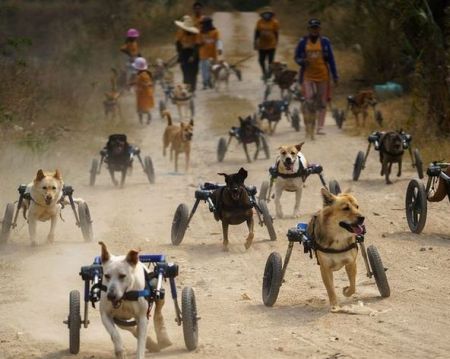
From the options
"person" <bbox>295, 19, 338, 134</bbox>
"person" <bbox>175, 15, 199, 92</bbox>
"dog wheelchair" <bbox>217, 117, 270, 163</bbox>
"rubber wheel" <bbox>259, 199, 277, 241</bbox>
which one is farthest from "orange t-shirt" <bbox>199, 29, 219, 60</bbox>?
"rubber wheel" <bbox>259, 199, 277, 241</bbox>

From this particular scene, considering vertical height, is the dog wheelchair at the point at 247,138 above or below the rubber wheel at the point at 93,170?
above

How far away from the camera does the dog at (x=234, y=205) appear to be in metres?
13.3

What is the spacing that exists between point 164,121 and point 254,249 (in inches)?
627

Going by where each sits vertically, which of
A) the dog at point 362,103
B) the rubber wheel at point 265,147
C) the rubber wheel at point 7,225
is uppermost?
the dog at point 362,103

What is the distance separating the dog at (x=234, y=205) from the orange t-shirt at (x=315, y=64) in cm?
1054

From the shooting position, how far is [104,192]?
18.8 meters

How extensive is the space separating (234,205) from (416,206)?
7.81 ft

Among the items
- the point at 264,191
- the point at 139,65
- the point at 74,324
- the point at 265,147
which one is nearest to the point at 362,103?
the point at 265,147

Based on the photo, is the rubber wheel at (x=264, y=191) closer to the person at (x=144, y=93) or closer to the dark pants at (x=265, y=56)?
the person at (x=144, y=93)

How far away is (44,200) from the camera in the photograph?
13.7 m

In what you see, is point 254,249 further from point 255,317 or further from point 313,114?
point 313,114

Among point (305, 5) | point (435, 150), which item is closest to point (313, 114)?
point (435, 150)

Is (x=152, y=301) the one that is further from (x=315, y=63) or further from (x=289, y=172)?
(x=315, y=63)

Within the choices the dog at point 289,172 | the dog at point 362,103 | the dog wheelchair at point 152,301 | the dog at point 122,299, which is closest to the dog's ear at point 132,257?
the dog at point 122,299
